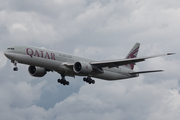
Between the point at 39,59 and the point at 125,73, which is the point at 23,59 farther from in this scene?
the point at 125,73

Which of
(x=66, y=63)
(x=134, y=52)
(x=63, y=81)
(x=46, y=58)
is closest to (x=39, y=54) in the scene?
(x=46, y=58)

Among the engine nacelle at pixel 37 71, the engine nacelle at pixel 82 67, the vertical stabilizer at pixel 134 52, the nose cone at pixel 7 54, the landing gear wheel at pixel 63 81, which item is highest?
the vertical stabilizer at pixel 134 52

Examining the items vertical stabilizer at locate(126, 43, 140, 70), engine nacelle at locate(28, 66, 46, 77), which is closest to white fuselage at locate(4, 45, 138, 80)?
engine nacelle at locate(28, 66, 46, 77)

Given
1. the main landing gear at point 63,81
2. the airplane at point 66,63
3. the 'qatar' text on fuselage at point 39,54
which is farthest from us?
the main landing gear at point 63,81

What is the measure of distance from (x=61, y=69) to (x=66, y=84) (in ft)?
24.5

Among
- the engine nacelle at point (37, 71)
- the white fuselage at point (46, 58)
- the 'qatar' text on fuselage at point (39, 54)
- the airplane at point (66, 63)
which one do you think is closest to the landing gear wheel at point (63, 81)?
the airplane at point (66, 63)

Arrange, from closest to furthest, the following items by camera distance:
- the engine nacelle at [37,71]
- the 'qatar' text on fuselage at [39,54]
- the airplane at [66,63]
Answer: the airplane at [66,63] → the 'qatar' text on fuselage at [39,54] → the engine nacelle at [37,71]

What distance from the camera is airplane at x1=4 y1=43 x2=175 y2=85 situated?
41.9m

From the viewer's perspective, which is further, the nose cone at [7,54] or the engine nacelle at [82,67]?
the engine nacelle at [82,67]

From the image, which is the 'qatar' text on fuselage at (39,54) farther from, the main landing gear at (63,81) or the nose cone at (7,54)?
the main landing gear at (63,81)

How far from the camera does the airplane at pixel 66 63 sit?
137 ft

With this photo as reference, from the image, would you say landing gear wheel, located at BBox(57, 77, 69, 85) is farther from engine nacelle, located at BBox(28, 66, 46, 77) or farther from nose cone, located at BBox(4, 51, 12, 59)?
nose cone, located at BBox(4, 51, 12, 59)

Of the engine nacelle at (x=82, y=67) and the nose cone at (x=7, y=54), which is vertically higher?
the nose cone at (x=7, y=54)

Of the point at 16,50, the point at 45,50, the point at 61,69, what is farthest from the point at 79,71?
the point at 16,50
